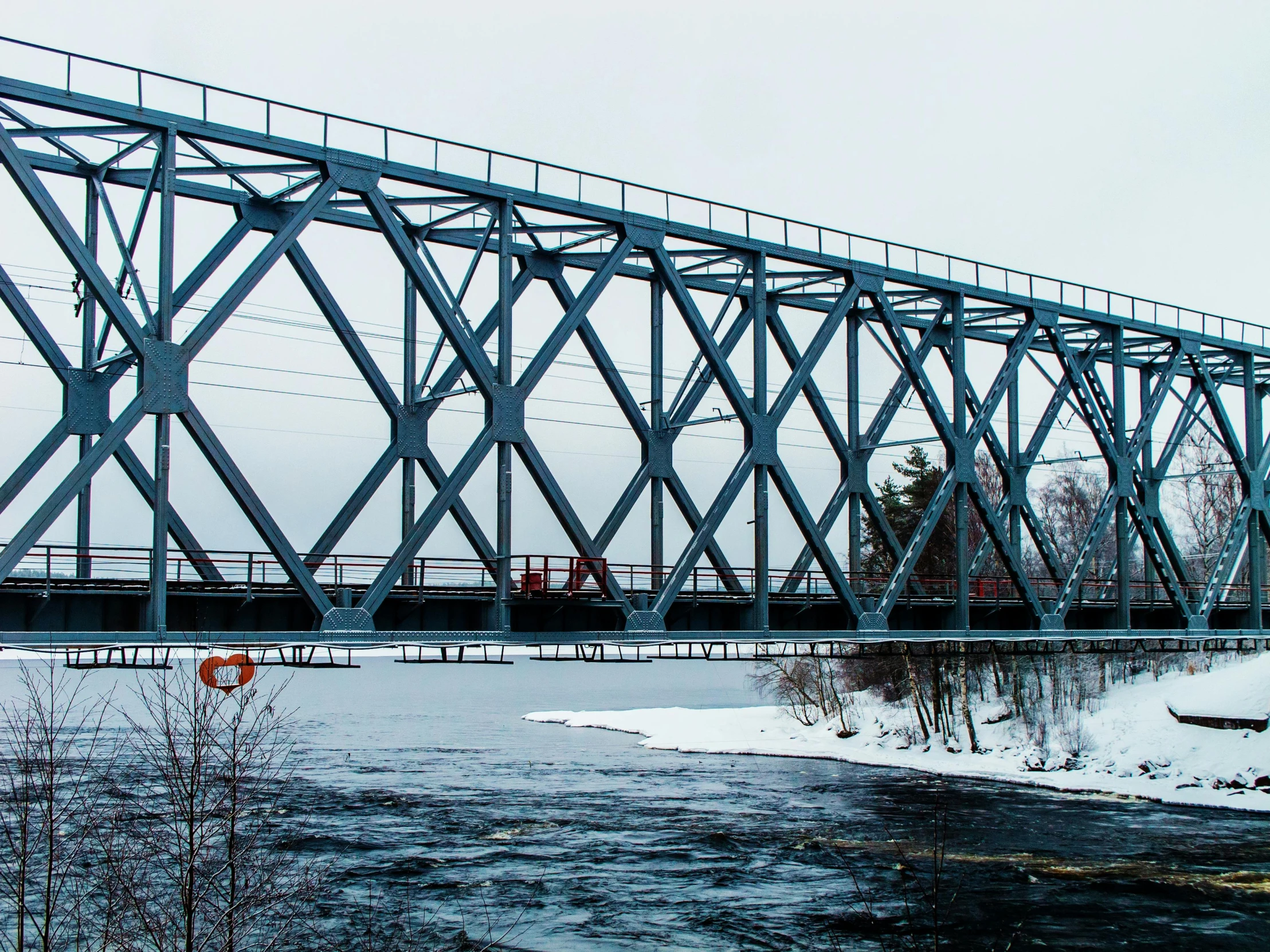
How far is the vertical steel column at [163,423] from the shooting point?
76.0 feet

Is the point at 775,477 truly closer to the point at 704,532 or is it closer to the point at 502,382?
the point at 704,532

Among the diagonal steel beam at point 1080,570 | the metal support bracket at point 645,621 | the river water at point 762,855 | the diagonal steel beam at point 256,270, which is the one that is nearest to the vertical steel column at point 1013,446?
the diagonal steel beam at point 1080,570

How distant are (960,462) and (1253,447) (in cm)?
1992

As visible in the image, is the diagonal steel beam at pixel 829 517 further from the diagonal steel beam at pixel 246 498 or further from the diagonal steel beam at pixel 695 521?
the diagonal steel beam at pixel 246 498

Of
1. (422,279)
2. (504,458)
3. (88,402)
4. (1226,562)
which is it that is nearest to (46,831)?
(88,402)

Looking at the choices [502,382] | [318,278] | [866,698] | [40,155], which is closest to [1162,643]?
[866,698]

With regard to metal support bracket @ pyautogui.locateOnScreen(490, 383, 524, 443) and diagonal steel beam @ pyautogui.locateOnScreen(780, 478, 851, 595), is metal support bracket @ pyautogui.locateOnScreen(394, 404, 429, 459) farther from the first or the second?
diagonal steel beam @ pyautogui.locateOnScreen(780, 478, 851, 595)

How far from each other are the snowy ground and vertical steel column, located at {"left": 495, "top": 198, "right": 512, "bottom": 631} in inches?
1022

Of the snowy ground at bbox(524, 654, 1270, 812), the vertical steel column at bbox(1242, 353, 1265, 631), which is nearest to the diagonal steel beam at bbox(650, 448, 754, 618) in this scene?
the snowy ground at bbox(524, 654, 1270, 812)

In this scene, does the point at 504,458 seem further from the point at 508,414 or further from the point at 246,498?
the point at 246,498

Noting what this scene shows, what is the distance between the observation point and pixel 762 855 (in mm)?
32781

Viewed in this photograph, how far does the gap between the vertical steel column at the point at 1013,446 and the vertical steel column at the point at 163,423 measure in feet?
87.2

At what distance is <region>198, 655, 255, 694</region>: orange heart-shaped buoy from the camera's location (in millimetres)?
19688

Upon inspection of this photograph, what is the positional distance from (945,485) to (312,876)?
65.9 ft
